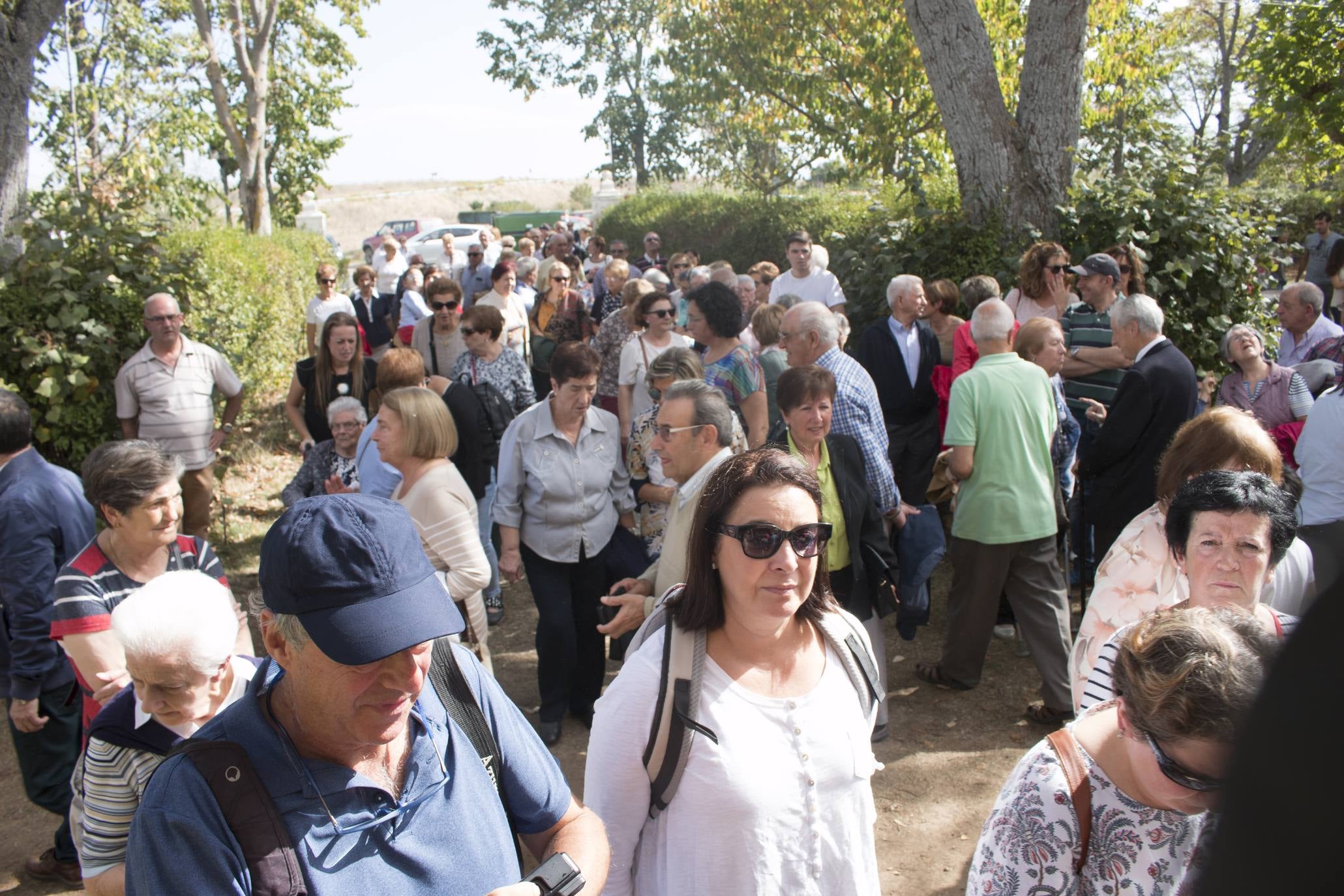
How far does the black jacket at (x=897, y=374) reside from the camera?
265 inches

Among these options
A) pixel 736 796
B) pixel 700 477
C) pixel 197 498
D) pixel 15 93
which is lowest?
pixel 197 498

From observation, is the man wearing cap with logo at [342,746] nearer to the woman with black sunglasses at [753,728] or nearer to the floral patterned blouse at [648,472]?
the woman with black sunglasses at [753,728]

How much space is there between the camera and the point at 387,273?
1414 cm

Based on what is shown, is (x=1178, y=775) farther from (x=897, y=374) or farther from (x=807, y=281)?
(x=807, y=281)

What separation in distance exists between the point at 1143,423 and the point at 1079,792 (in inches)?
145

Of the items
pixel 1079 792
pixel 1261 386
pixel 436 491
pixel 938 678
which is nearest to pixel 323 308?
pixel 436 491

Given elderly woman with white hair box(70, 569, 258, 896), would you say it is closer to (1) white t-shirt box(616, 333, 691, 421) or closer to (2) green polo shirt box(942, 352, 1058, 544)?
(2) green polo shirt box(942, 352, 1058, 544)

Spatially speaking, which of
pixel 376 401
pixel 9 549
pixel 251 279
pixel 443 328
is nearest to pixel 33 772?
pixel 9 549

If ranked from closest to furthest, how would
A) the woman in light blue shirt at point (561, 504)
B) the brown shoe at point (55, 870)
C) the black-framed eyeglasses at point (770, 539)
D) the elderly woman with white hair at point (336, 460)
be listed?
the black-framed eyeglasses at point (770, 539) → the brown shoe at point (55, 870) → the woman in light blue shirt at point (561, 504) → the elderly woman with white hair at point (336, 460)

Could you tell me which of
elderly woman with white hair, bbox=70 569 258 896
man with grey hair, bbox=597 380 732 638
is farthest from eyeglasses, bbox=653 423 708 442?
elderly woman with white hair, bbox=70 569 258 896

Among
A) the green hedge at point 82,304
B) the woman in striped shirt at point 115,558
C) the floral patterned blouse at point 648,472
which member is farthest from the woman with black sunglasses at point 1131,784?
the green hedge at point 82,304

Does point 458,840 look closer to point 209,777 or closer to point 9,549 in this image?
point 209,777

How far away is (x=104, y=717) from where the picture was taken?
2465 millimetres

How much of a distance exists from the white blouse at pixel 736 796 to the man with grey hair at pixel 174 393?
506 centimetres
